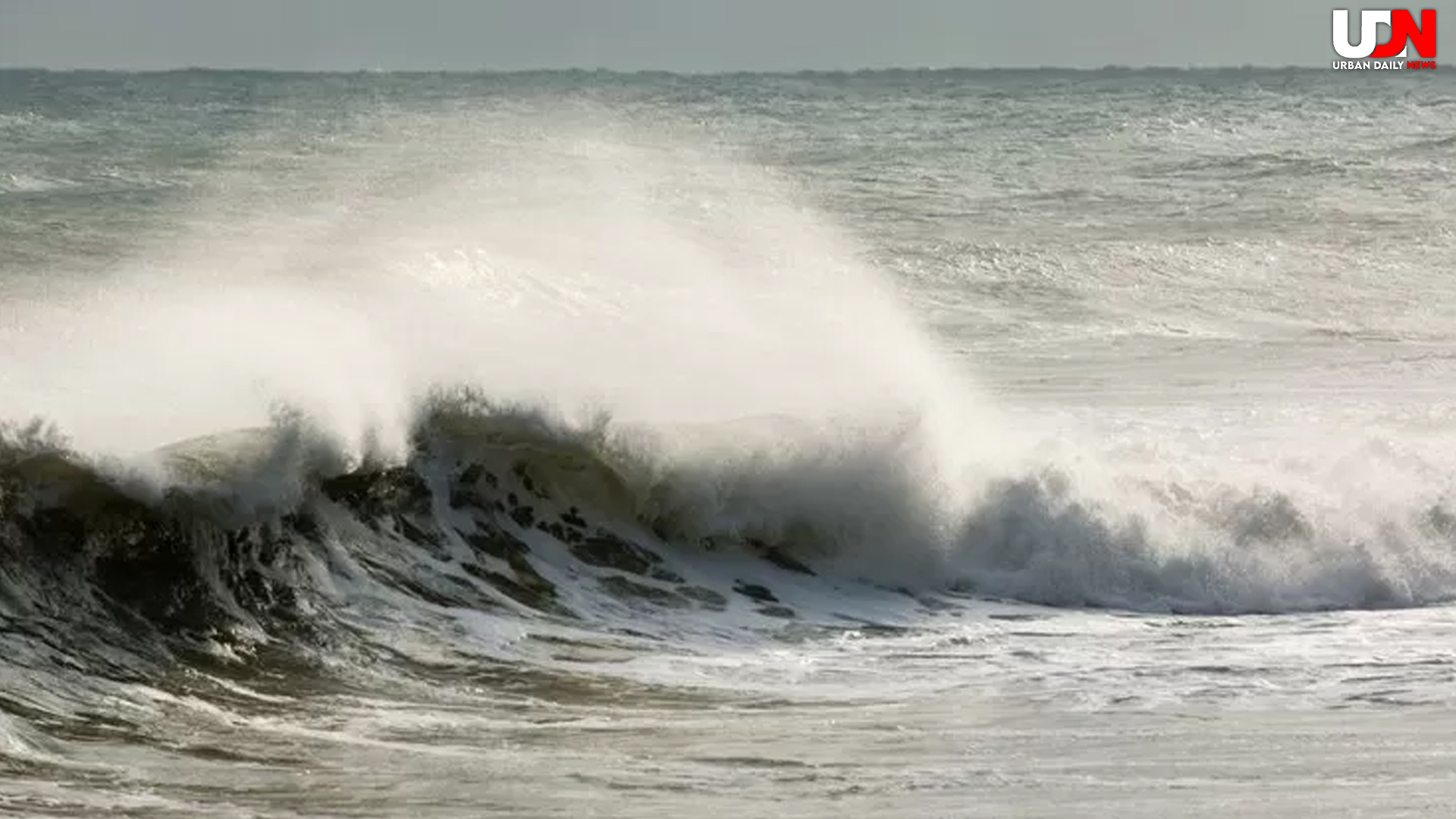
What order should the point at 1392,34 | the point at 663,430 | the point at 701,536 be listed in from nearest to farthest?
the point at 701,536 → the point at 663,430 → the point at 1392,34

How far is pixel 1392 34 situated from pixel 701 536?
51.2 meters

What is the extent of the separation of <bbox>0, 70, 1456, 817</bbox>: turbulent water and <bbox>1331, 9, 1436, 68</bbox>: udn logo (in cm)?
3168

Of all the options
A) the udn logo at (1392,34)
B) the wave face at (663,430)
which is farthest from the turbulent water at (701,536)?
the udn logo at (1392,34)

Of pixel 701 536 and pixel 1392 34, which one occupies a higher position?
pixel 1392 34

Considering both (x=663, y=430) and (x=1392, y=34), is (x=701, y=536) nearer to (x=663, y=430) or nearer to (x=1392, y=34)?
(x=663, y=430)

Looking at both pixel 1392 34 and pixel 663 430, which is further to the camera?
pixel 1392 34

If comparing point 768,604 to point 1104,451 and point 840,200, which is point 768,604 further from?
point 840,200

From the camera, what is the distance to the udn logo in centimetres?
5647

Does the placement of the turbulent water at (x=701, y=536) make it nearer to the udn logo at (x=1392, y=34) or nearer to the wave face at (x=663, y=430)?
the wave face at (x=663, y=430)

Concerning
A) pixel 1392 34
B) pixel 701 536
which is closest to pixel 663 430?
pixel 701 536

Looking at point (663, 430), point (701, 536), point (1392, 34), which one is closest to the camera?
point (701, 536)

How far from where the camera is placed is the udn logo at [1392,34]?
5647 centimetres

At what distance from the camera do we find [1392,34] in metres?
61.1

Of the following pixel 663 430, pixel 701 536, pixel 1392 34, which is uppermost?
pixel 1392 34
